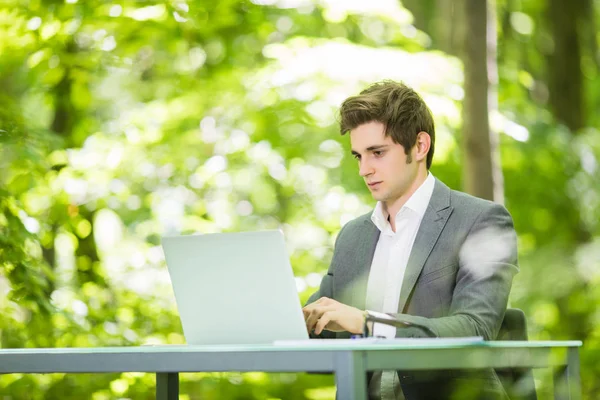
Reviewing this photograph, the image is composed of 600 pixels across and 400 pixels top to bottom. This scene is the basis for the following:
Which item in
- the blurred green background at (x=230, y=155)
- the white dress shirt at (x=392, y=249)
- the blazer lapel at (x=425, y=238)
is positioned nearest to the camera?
the blazer lapel at (x=425, y=238)

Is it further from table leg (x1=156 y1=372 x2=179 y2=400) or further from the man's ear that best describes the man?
table leg (x1=156 y1=372 x2=179 y2=400)

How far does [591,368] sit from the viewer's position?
5.67 metres

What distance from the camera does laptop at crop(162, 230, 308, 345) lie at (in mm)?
1819

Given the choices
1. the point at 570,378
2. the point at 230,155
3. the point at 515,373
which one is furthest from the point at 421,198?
the point at 230,155

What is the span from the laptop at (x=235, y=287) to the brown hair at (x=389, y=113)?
0.97m

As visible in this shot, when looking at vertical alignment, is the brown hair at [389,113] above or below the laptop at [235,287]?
above

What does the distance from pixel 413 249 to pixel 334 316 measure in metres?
0.68

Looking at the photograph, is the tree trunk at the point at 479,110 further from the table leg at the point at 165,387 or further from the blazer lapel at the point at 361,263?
the table leg at the point at 165,387

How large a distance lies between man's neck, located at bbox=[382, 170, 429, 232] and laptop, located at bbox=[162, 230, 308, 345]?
1038 millimetres

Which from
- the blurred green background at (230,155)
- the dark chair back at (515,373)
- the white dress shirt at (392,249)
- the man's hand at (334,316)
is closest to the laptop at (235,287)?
the man's hand at (334,316)

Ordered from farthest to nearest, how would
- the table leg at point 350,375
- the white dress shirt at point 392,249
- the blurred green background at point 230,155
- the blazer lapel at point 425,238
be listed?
1. the blurred green background at point 230,155
2. the white dress shirt at point 392,249
3. the blazer lapel at point 425,238
4. the table leg at point 350,375

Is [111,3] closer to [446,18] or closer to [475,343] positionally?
[475,343]

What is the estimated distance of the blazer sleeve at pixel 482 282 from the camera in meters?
2.08

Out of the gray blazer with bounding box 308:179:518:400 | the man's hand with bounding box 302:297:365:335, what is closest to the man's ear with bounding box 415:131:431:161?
the gray blazer with bounding box 308:179:518:400
